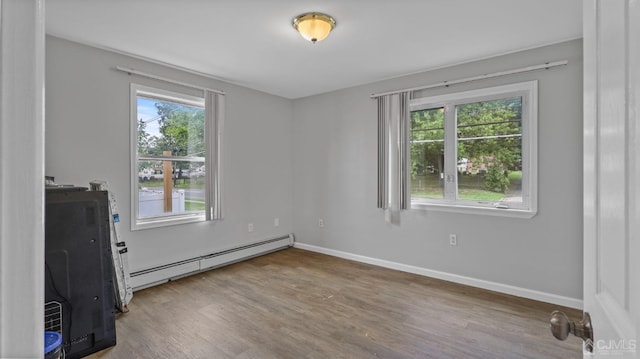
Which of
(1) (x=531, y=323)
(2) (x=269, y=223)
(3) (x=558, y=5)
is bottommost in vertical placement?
(1) (x=531, y=323)

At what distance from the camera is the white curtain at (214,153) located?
12.2 feet

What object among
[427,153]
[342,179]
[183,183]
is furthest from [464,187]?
[183,183]

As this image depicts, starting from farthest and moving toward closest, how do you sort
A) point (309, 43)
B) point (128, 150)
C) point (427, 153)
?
point (427, 153), point (128, 150), point (309, 43)

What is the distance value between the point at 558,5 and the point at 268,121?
3532 mm

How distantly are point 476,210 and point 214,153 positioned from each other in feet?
10.5

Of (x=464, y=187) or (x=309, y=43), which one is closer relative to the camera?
(x=309, y=43)

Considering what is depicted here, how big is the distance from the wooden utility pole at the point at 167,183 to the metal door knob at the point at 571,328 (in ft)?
12.2

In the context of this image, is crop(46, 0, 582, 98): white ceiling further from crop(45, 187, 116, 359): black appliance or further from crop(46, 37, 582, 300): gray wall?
crop(45, 187, 116, 359): black appliance

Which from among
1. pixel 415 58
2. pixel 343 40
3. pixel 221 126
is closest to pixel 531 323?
pixel 415 58

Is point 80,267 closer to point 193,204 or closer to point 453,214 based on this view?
point 193,204

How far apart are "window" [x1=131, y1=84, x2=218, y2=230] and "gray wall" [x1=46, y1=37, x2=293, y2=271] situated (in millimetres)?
121

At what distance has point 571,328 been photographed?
2.20ft

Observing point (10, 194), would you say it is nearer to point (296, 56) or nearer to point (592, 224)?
point (592, 224)

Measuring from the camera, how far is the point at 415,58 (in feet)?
10.4
